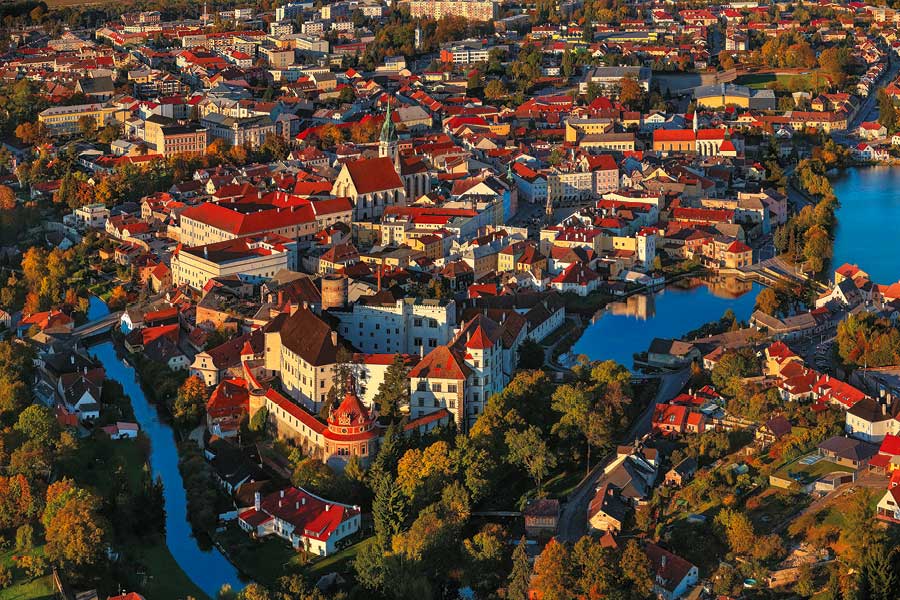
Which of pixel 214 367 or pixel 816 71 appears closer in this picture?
pixel 214 367

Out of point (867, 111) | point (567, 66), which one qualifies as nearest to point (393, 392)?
point (867, 111)

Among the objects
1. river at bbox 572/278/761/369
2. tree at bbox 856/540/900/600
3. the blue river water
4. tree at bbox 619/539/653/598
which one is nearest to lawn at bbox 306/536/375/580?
tree at bbox 619/539/653/598

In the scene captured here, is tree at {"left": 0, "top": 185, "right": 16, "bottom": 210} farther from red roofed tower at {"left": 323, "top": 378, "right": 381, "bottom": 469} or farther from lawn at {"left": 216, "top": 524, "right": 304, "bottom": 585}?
lawn at {"left": 216, "top": 524, "right": 304, "bottom": 585}

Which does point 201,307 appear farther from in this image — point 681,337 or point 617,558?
point 617,558

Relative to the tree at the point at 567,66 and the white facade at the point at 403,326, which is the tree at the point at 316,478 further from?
the tree at the point at 567,66

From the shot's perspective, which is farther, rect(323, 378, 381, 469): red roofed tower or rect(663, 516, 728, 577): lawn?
rect(323, 378, 381, 469): red roofed tower

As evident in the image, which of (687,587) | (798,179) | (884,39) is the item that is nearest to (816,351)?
(687,587)
